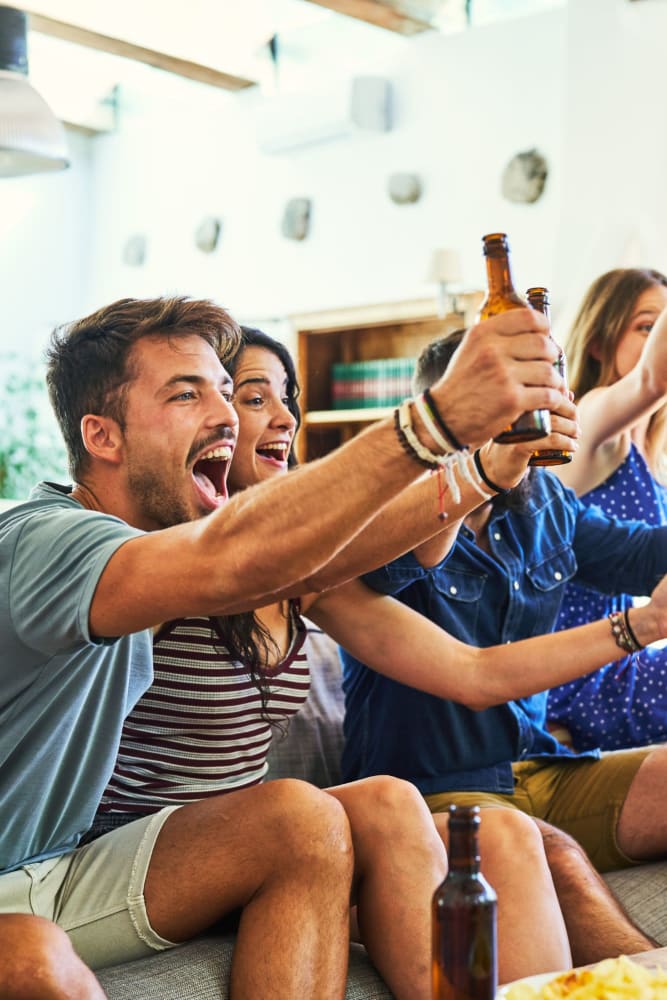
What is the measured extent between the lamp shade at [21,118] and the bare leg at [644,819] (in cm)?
265

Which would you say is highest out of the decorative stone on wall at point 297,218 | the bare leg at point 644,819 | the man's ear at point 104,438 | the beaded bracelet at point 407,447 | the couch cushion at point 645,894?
the decorative stone on wall at point 297,218

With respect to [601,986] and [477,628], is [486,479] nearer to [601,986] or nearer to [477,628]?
[477,628]

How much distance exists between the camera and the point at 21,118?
12.1 feet

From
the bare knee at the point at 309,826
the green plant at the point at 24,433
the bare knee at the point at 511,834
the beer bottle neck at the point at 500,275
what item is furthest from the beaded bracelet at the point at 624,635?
the green plant at the point at 24,433

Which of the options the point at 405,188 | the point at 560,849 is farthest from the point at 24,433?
the point at 560,849

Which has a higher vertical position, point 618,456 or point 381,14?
point 381,14

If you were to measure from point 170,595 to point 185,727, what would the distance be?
0.54 meters

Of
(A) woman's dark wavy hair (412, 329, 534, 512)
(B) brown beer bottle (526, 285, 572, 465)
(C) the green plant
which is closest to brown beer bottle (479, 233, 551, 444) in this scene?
(B) brown beer bottle (526, 285, 572, 465)

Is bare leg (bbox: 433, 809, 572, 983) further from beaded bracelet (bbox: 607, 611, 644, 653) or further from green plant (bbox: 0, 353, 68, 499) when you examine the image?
green plant (bbox: 0, 353, 68, 499)

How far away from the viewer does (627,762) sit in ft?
6.91

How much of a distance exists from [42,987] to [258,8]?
572 cm

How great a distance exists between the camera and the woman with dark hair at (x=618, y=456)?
7.85ft

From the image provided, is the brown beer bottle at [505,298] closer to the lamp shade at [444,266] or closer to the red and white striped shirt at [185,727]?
the red and white striped shirt at [185,727]

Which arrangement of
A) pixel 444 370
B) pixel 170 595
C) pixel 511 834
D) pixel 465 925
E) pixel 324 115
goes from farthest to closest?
pixel 324 115 < pixel 444 370 < pixel 511 834 < pixel 170 595 < pixel 465 925
